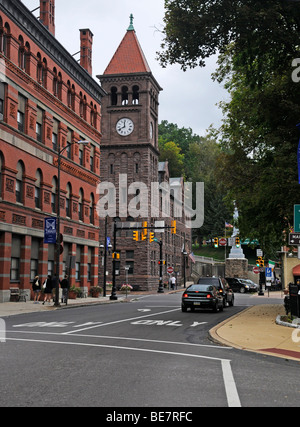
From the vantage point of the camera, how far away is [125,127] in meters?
68.9

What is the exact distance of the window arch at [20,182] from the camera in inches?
1334

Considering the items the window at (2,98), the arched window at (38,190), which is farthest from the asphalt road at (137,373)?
the arched window at (38,190)

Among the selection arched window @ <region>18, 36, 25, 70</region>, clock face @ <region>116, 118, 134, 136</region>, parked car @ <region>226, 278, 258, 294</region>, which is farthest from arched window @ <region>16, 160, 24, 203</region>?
clock face @ <region>116, 118, 134, 136</region>

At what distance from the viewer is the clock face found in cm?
6875

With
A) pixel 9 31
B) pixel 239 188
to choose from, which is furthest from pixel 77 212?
pixel 239 188

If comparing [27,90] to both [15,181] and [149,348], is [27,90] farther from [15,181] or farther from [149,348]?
[149,348]

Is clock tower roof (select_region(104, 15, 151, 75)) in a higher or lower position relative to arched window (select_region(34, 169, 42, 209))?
higher

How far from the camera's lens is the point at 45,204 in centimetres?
3750

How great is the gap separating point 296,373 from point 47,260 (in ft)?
98.5

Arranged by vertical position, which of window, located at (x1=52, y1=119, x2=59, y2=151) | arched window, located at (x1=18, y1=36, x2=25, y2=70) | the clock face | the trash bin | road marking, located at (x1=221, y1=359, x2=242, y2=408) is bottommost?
road marking, located at (x1=221, y1=359, x2=242, y2=408)

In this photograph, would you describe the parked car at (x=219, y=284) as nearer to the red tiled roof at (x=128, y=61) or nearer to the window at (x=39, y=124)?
the window at (x=39, y=124)

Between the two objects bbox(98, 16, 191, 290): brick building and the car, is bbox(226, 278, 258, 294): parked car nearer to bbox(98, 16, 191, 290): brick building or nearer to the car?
bbox(98, 16, 191, 290): brick building

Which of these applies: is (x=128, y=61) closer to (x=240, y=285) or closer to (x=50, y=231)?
(x=240, y=285)

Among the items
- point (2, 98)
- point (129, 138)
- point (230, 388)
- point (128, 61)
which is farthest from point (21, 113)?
point (128, 61)
